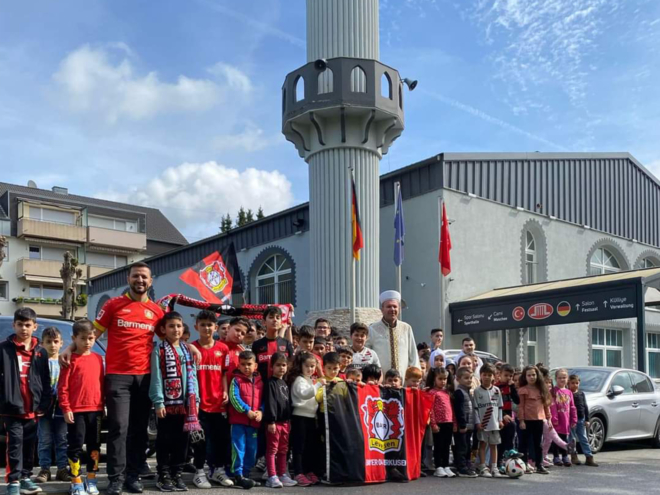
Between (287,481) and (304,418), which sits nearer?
(287,481)

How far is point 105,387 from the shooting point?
6906 millimetres

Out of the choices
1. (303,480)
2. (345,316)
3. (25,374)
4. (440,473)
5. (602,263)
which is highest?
(602,263)

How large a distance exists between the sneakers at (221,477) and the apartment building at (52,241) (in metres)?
49.7

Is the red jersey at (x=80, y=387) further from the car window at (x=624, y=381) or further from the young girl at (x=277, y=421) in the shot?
the car window at (x=624, y=381)

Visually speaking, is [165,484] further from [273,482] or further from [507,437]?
[507,437]

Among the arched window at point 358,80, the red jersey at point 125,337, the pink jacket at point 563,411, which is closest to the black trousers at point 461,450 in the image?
the pink jacket at point 563,411

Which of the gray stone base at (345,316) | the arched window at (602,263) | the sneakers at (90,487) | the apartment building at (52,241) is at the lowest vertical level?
the sneakers at (90,487)

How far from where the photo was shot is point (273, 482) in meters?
7.68

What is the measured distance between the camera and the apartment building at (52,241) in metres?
55.3

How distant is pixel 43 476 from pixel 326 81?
519 inches

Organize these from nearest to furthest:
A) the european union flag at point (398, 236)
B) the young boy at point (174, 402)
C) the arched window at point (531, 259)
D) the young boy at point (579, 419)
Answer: the young boy at point (174, 402) → the young boy at point (579, 419) → the european union flag at point (398, 236) → the arched window at point (531, 259)

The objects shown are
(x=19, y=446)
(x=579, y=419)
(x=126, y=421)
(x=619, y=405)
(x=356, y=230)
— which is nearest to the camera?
(x=19, y=446)

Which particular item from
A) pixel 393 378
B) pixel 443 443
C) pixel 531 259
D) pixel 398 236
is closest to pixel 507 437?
pixel 443 443

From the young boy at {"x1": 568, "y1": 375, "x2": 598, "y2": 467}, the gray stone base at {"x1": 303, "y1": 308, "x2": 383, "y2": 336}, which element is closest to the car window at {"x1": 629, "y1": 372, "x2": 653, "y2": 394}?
the young boy at {"x1": 568, "y1": 375, "x2": 598, "y2": 467}
